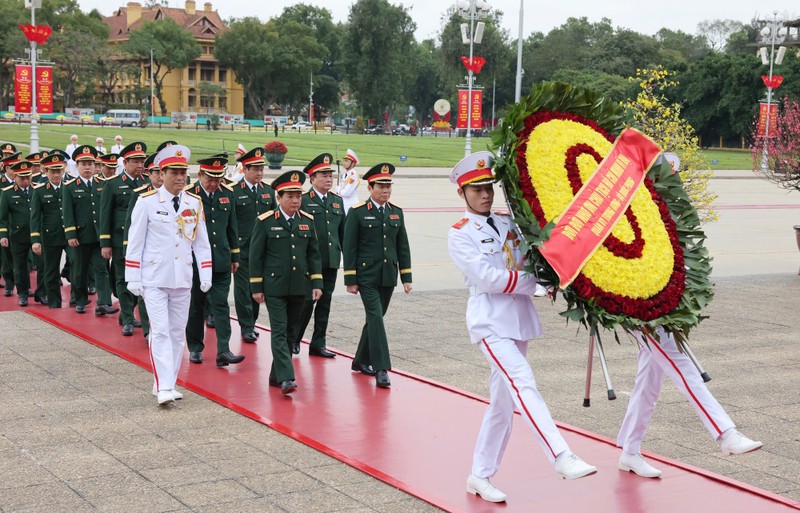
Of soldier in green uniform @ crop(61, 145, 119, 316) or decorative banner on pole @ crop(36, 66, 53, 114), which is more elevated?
decorative banner on pole @ crop(36, 66, 53, 114)

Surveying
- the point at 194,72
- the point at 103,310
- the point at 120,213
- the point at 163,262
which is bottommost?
the point at 103,310

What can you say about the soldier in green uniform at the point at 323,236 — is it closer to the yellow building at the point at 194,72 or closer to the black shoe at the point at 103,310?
the black shoe at the point at 103,310

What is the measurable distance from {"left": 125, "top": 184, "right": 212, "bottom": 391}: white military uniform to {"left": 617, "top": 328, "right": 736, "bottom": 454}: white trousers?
380 centimetres

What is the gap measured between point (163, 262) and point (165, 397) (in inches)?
46.2

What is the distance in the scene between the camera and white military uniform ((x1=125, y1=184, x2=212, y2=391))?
26.5 ft

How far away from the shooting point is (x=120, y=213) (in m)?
11.0

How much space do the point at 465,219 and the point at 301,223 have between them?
304cm

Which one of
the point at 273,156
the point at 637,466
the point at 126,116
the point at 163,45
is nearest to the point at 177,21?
the point at 163,45

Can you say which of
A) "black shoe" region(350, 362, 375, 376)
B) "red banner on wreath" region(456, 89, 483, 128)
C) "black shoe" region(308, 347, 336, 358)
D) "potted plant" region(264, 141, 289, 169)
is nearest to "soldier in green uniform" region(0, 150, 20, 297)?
"black shoe" region(308, 347, 336, 358)

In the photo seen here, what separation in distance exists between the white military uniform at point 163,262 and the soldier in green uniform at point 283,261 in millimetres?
610

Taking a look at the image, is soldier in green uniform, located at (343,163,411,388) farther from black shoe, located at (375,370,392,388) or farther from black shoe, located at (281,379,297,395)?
black shoe, located at (281,379,297,395)

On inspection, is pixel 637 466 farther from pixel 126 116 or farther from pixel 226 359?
pixel 126 116

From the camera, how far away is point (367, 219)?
8.66m

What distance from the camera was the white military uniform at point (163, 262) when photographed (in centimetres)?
809
